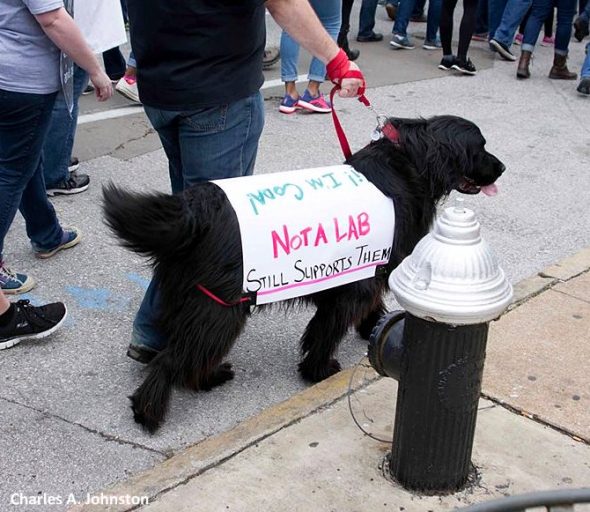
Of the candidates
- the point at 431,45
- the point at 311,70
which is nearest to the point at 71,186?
the point at 311,70

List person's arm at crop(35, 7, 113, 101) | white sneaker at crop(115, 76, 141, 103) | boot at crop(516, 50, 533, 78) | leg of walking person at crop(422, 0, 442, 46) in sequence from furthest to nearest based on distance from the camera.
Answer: leg of walking person at crop(422, 0, 442, 46), boot at crop(516, 50, 533, 78), white sneaker at crop(115, 76, 141, 103), person's arm at crop(35, 7, 113, 101)

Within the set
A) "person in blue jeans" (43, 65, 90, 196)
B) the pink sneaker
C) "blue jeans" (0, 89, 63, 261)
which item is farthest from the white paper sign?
the pink sneaker

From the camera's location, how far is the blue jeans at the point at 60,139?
4.86 metres

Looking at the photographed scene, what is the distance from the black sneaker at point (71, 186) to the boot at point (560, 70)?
19.3 feet

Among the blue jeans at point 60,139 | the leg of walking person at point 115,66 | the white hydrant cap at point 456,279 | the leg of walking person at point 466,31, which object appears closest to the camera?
the white hydrant cap at point 456,279

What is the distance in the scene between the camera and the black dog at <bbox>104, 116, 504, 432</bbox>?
277cm

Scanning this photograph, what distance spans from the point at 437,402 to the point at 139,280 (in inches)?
88.1

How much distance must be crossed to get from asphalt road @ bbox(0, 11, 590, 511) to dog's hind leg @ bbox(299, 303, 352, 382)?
0.40 feet

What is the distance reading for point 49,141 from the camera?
16.2 ft

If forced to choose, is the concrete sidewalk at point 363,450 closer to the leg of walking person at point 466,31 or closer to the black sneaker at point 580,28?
the leg of walking person at point 466,31

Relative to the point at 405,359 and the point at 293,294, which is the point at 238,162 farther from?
the point at 405,359

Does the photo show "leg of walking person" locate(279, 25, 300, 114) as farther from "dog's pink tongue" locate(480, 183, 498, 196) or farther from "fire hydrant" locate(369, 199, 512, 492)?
"fire hydrant" locate(369, 199, 512, 492)

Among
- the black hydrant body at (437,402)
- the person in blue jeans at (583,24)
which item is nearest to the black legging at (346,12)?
the person in blue jeans at (583,24)

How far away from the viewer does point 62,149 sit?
5.04 meters
